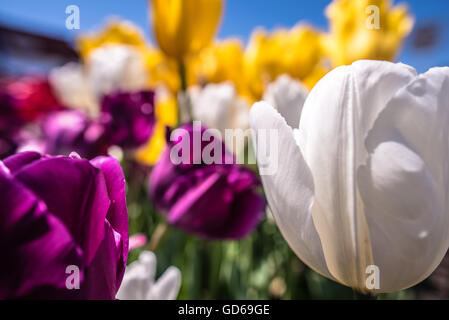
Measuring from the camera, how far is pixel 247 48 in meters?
1.02

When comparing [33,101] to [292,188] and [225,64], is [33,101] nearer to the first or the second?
[225,64]

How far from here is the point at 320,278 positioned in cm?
71

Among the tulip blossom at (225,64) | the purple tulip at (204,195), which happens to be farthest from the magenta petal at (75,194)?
the tulip blossom at (225,64)

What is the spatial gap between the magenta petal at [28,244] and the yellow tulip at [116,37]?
1002 millimetres

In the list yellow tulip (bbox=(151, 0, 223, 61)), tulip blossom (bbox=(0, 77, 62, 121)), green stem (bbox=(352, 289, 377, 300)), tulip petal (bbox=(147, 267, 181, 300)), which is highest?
yellow tulip (bbox=(151, 0, 223, 61))

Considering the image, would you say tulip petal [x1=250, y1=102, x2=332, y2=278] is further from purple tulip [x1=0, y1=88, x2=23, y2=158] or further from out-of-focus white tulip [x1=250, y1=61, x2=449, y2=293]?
purple tulip [x1=0, y1=88, x2=23, y2=158]

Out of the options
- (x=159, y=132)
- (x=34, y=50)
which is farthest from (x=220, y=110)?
(x=34, y=50)

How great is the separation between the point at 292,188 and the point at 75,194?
Result: 4.0 inches

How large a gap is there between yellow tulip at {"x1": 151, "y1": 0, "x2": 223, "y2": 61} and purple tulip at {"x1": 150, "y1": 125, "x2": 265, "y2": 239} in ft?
0.84

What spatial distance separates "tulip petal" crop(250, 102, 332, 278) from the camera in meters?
0.21

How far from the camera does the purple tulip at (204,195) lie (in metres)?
0.42

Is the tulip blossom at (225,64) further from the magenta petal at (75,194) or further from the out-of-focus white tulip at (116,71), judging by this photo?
the magenta petal at (75,194)

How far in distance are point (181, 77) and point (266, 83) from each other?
0.32 meters

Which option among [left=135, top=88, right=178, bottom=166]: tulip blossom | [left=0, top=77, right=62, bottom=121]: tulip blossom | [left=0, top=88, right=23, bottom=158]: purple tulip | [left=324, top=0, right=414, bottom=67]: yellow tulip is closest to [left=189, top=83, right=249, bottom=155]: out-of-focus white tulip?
[left=135, top=88, right=178, bottom=166]: tulip blossom
